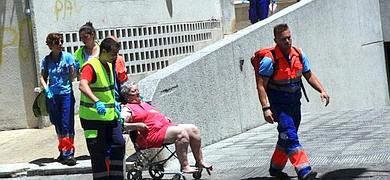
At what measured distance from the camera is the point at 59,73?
33.9 ft

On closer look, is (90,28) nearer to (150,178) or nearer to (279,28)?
(150,178)

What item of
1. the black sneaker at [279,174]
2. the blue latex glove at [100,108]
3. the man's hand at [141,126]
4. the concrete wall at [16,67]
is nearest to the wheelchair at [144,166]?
the man's hand at [141,126]

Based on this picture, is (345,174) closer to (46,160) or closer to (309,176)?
(309,176)

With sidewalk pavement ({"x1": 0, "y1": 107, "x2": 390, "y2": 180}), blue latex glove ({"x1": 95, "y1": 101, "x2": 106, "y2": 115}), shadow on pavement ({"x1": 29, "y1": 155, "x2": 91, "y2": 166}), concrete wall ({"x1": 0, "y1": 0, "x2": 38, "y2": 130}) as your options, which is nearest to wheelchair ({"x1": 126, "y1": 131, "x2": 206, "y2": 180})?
sidewalk pavement ({"x1": 0, "y1": 107, "x2": 390, "y2": 180})

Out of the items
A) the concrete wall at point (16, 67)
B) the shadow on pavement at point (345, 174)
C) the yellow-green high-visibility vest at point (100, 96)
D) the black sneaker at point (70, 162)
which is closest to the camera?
the yellow-green high-visibility vest at point (100, 96)

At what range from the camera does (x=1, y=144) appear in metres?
11.8

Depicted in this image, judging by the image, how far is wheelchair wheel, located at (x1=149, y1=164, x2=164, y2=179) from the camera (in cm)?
907

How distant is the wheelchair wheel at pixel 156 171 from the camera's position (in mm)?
9070

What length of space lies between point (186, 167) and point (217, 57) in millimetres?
3570

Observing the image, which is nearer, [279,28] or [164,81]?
[279,28]

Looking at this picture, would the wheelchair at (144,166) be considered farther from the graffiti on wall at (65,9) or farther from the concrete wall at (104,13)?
the graffiti on wall at (65,9)

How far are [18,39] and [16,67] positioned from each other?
0.42 meters

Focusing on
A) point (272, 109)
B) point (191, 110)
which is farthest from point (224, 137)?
point (272, 109)

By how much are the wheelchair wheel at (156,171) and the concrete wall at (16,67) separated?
3.76 metres
